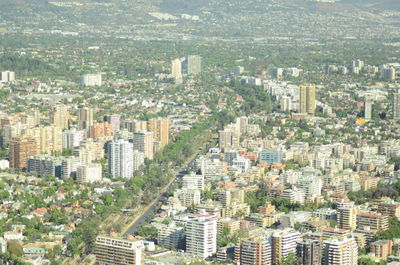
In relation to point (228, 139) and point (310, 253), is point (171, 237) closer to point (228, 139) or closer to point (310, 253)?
point (310, 253)

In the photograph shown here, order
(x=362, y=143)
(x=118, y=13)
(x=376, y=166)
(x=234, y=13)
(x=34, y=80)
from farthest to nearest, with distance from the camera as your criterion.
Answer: (x=234, y=13)
(x=118, y=13)
(x=34, y=80)
(x=362, y=143)
(x=376, y=166)

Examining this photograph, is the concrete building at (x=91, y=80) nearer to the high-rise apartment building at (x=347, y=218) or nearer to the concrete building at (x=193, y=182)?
the concrete building at (x=193, y=182)

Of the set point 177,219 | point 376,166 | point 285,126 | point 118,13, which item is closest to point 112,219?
point 177,219

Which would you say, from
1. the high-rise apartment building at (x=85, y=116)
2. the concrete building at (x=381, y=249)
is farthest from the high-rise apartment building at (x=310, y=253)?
the high-rise apartment building at (x=85, y=116)

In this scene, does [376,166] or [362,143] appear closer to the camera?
[376,166]

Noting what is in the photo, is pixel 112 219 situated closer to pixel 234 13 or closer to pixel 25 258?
pixel 25 258

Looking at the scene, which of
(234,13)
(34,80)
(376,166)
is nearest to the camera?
(376,166)
